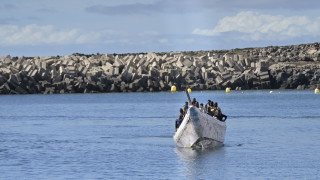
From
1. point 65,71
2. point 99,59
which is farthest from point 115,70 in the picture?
point 99,59

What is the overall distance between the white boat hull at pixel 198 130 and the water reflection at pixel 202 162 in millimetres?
336

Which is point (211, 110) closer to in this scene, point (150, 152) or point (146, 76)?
point (150, 152)

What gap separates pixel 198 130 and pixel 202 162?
9.80ft

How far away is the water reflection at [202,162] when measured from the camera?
3303 centimetres

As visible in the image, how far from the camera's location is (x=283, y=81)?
467ft

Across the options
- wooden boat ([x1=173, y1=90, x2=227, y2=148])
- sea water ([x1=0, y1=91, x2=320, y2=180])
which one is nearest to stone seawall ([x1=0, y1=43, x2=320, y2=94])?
sea water ([x1=0, y1=91, x2=320, y2=180])

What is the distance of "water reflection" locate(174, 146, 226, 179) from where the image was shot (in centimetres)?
3303

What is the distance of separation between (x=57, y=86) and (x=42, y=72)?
3.14 meters

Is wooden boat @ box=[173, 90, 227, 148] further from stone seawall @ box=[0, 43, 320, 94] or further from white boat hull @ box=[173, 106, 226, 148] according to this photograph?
stone seawall @ box=[0, 43, 320, 94]

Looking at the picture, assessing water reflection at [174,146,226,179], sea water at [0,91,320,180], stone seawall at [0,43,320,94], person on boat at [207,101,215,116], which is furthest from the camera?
stone seawall at [0,43,320,94]

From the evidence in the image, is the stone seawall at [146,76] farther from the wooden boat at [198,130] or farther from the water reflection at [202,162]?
the water reflection at [202,162]

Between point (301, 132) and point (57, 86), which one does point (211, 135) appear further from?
point (57, 86)

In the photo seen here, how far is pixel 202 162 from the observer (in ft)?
119

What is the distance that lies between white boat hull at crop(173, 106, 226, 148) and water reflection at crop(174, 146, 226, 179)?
1.10 ft
